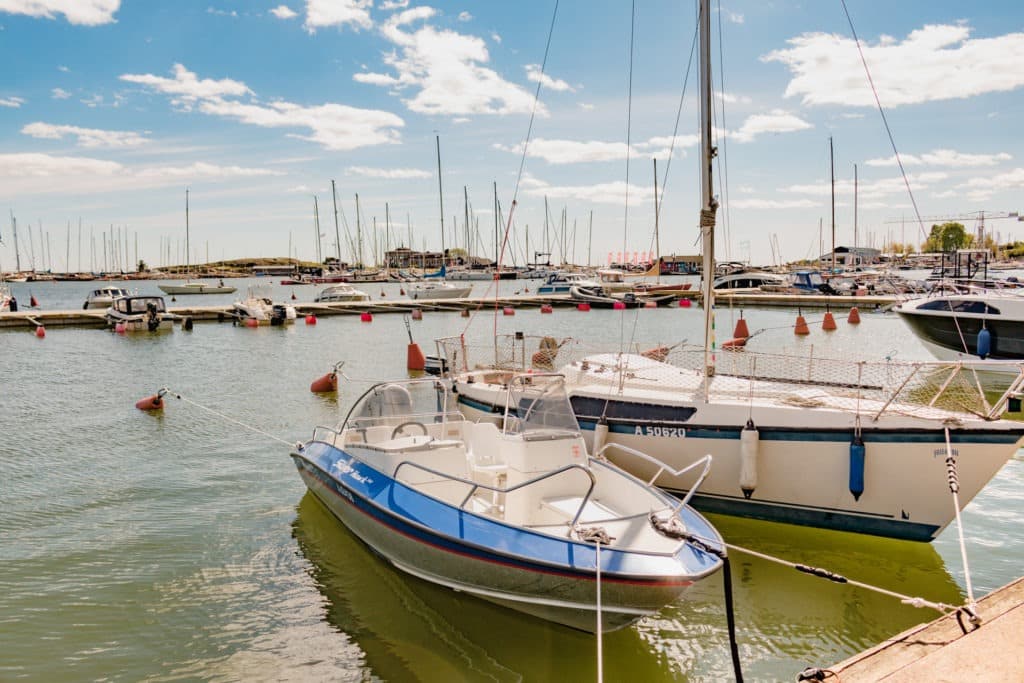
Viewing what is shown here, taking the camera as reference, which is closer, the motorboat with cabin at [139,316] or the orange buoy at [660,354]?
the orange buoy at [660,354]

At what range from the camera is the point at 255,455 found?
16281 mm

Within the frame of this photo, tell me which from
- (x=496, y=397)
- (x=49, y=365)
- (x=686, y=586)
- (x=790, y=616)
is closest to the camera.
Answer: (x=686, y=586)

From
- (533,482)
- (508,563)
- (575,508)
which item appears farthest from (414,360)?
(508,563)

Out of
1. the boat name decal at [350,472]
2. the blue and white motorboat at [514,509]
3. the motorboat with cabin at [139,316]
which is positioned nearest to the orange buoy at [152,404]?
the blue and white motorboat at [514,509]

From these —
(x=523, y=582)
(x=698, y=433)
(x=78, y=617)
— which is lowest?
(x=78, y=617)

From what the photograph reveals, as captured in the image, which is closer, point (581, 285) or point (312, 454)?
point (312, 454)

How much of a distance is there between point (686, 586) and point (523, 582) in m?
1.62

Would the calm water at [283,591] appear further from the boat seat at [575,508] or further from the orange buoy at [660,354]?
the orange buoy at [660,354]

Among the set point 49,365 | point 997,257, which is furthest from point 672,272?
point 49,365

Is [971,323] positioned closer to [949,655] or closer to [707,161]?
[707,161]

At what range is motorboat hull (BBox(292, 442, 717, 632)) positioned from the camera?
6.75 metres

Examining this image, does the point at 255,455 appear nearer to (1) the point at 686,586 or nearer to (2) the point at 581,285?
(1) the point at 686,586

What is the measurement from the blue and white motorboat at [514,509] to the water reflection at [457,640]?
1.74ft

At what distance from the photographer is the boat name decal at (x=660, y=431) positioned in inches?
441
